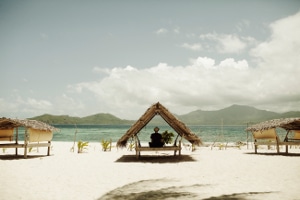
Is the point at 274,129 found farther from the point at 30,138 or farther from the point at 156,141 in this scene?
the point at 30,138

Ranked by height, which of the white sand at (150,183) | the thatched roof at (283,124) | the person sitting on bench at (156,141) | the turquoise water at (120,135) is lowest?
the turquoise water at (120,135)

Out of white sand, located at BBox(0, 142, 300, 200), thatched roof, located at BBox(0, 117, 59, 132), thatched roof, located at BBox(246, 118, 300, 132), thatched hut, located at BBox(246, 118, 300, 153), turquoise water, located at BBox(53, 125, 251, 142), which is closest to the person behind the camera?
white sand, located at BBox(0, 142, 300, 200)

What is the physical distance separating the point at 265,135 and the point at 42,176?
454 inches

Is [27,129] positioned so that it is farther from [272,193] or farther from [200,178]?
[272,193]

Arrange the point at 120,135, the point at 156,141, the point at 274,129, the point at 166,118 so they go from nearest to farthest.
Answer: the point at 156,141 < the point at 166,118 < the point at 274,129 < the point at 120,135

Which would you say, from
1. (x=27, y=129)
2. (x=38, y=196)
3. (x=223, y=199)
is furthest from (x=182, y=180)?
(x=27, y=129)

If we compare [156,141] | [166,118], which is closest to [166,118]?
[166,118]

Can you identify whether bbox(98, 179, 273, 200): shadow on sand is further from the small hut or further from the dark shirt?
the small hut

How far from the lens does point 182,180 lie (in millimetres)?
6902

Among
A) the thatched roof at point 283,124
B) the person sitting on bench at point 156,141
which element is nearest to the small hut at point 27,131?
the person sitting on bench at point 156,141

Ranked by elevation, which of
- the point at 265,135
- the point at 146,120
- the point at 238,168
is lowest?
the point at 238,168

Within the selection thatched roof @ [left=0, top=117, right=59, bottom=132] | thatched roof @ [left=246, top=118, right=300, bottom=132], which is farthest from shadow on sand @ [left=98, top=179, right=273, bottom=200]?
thatched roof @ [left=246, top=118, right=300, bottom=132]

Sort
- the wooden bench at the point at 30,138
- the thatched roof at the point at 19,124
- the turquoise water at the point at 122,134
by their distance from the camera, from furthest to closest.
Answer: the turquoise water at the point at 122,134 → the wooden bench at the point at 30,138 → the thatched roof at the point at 19,124

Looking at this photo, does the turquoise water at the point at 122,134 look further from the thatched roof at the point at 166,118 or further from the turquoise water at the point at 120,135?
the thatched roof at the point at 166,118
